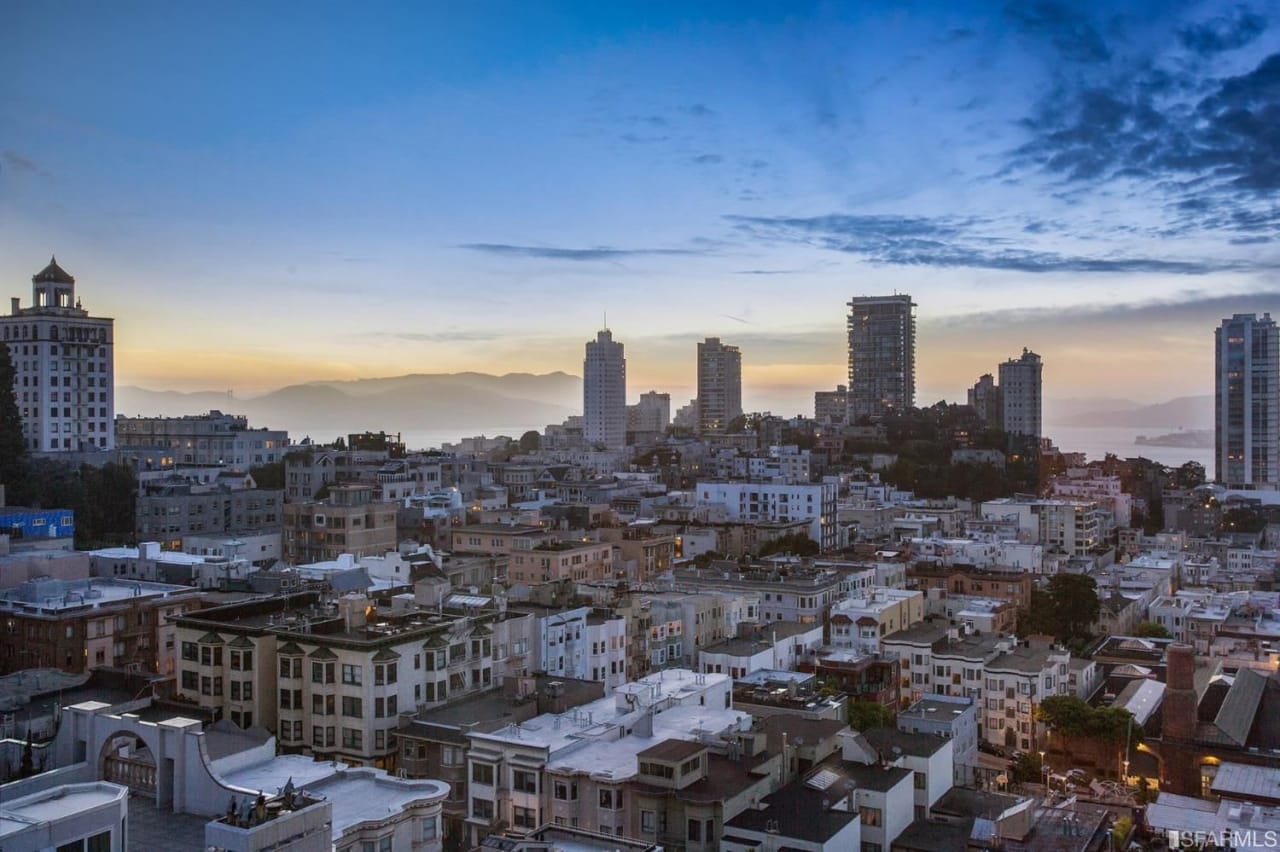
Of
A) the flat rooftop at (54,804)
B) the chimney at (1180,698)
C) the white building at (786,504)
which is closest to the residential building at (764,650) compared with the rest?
the chimney at (1180,698)

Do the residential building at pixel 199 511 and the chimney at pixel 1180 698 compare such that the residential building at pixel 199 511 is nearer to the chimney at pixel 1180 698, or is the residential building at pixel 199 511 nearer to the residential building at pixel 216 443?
the residential building at pixel 216 443

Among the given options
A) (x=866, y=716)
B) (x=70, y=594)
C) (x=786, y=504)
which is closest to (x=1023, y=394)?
(x=786, y=504)

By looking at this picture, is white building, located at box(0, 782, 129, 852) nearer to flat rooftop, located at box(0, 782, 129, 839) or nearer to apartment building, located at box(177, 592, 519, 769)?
flat rooftop, located at box(0, 782, 129, 839)

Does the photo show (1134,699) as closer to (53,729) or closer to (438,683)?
(438,683)

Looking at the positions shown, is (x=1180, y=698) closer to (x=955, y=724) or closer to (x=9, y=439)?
(x=955, y=724)

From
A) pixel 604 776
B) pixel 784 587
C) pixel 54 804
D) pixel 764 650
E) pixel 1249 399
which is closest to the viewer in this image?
pixel 54 804
